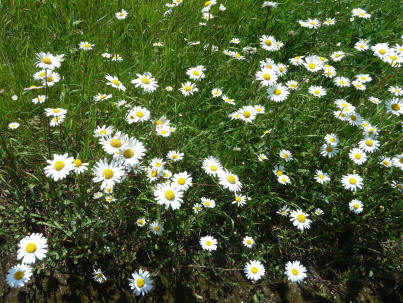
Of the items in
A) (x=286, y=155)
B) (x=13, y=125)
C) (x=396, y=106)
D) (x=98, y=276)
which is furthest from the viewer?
→ (x=396, y=106)

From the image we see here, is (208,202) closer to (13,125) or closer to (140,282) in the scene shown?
(140,282)

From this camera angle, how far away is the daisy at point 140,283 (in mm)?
1693

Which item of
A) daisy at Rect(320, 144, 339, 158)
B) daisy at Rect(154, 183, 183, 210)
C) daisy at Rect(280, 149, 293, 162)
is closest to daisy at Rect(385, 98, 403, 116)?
daisy at Rect(320, 144, 339, 158)

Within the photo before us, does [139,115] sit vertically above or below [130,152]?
above

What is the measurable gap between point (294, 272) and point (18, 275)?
1680mm

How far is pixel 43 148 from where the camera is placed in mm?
2102

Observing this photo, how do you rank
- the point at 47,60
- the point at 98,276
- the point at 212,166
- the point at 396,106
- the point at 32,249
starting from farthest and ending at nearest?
the point at 396,106 < the point at 212,166 < the point at 47,60 < the point at 98,276 < the point at 32,249

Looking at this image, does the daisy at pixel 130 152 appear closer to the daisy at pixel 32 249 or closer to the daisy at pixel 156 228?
the daisy at pixel 156 228

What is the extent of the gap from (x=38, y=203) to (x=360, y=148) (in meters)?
2.58

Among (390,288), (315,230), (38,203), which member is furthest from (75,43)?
(390,288)

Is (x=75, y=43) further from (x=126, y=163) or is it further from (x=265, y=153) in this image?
(x=265, y=153)

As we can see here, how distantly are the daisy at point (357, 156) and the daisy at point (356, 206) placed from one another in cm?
32

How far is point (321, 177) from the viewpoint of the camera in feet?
7.93

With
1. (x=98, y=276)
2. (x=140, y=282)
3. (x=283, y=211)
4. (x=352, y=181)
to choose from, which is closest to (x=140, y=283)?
(x=140, y=282)
